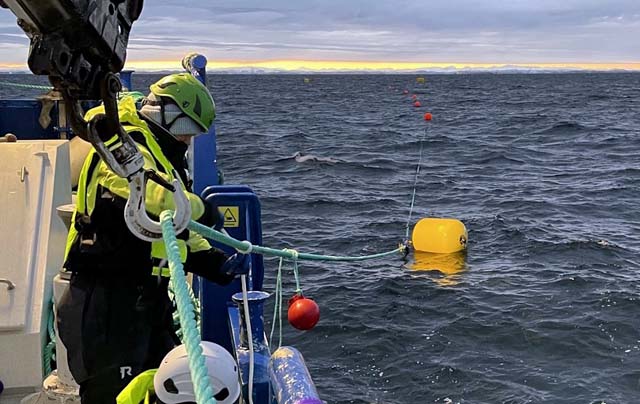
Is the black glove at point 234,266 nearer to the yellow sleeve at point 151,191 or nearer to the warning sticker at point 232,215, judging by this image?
the yellow sleeve at point 151,191

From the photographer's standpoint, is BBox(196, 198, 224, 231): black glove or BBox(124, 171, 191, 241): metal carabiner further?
BBox(196, 198, 224, 231): black glove

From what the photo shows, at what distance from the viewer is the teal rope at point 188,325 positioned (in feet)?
6.13

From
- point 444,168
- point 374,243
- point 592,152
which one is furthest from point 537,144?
point 374,243

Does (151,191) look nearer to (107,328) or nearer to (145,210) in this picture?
(145,210)

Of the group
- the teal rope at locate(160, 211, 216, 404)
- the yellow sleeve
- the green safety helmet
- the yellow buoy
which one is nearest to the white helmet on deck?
the teal rope at locate(160, 211, 216, 404)

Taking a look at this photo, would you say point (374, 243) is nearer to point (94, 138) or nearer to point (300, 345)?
point (300, 345)

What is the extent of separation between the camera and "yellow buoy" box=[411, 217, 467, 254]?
12.2 metres

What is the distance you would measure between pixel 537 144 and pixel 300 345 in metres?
23.1

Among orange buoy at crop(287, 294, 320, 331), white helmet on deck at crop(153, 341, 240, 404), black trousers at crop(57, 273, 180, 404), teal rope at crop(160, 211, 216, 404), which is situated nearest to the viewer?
teal rope at crop(160, 211, 216, 404)

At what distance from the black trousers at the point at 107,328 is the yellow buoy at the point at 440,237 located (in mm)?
9245

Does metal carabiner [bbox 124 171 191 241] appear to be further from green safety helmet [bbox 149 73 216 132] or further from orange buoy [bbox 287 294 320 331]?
orange buoy [bbox 287 294 320 331]

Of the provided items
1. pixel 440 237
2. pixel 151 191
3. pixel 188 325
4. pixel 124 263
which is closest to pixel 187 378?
pixel 188 325

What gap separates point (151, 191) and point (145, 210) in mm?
245

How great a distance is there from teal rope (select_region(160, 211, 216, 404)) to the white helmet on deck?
36 centimetres
